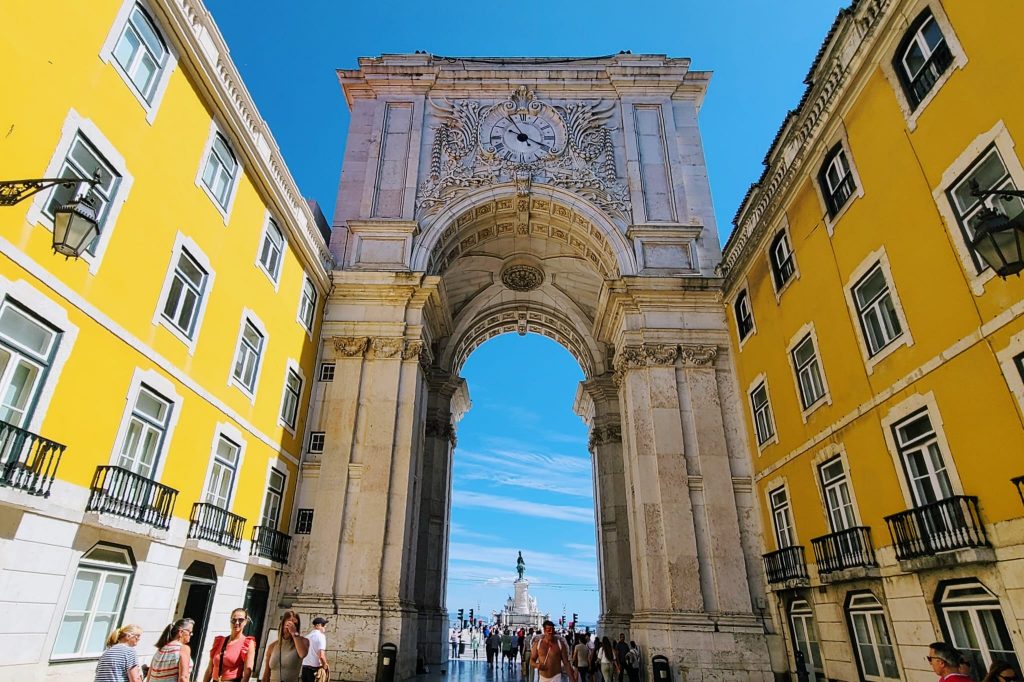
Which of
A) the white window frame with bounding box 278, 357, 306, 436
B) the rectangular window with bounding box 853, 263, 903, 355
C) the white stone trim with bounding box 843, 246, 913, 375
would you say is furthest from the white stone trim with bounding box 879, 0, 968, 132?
the white window frame with bounding box 278, 357, 306, 436

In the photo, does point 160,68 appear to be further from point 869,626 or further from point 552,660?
point 869,626

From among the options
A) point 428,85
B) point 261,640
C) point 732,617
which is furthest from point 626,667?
point 428,85

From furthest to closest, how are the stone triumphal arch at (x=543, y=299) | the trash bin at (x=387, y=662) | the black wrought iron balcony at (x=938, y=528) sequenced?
the stone triumphal arch at (x=543, y=299) → the trash bin at (x=387, y=662) → the black wrought iron balcony at (x=938, y=528)

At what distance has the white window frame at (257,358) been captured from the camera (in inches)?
529

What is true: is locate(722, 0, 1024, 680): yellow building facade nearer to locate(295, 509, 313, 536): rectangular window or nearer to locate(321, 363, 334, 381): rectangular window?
locate(295, 509, 313, 536): rectangular window

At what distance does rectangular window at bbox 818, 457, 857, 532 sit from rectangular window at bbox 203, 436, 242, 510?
1349 centimetres

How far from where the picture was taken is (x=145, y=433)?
1053cm

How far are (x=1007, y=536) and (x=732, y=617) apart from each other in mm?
8886

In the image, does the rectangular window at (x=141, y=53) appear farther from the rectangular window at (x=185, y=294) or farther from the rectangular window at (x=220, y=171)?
the rectangular window at (x=185, y=294)

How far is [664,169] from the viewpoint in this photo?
883 inches

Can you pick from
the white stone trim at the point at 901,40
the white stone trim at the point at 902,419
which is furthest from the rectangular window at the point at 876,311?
the white stone trim at the point at 901,40

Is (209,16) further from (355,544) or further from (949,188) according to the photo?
(949,188)

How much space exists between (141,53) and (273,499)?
10.9 m

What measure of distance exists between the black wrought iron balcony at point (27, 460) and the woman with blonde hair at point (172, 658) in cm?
296
